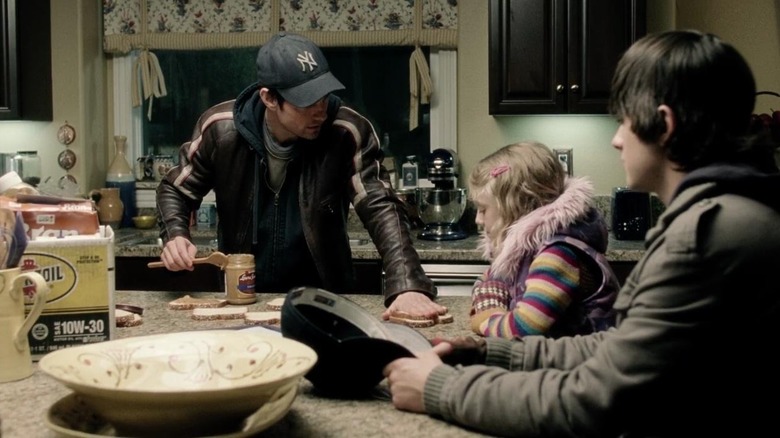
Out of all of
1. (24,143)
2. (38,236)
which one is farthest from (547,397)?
(24,143)

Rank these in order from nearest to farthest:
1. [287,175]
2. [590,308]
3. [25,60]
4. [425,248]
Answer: [590,308] → [287,175] → [425,248] → [25,60]

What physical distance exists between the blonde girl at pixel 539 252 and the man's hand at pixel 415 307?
96mm

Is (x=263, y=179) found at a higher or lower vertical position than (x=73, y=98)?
lower

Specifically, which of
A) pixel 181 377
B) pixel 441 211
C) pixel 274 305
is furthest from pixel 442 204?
pixel 181 377

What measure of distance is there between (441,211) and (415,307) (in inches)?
83.0

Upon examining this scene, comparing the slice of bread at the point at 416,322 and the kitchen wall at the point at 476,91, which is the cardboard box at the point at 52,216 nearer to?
the slice of bread at the point at 416,322

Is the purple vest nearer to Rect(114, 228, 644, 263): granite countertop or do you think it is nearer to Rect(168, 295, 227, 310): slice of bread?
Rect(168, 295, 227, 310): slice of bread

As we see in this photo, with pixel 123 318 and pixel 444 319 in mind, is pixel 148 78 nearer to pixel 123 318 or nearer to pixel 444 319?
pixel 123 318

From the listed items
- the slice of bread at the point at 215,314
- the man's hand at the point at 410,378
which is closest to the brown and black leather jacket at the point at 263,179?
the slice of bread at the point at 215,314

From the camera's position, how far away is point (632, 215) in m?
4.17

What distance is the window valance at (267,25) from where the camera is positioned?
465 cm

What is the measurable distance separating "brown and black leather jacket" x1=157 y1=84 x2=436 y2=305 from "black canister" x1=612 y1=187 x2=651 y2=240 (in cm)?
153

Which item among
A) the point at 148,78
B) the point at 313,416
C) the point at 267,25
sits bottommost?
the point at 313,416

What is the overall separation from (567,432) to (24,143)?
4261 mm
